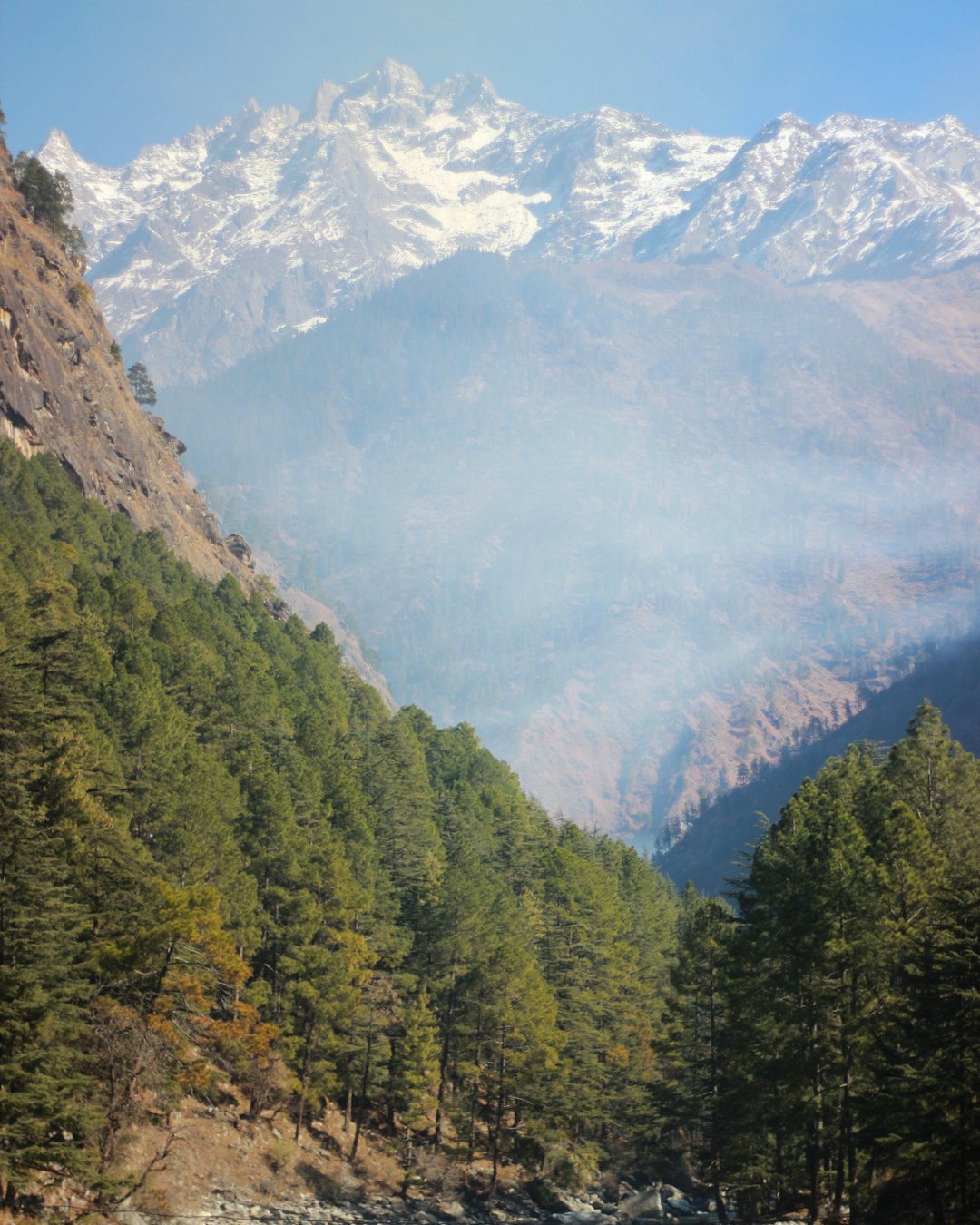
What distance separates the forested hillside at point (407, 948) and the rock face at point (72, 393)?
14439mm

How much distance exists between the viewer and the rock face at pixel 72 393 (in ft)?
332

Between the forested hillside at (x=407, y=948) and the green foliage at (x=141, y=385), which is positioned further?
the green foliage at (x=141, y=385)

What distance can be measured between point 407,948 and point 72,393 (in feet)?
249

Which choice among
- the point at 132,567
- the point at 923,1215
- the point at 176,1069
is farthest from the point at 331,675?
the point at 923,1215

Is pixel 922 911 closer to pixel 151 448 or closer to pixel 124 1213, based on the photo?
pixel 124 1213

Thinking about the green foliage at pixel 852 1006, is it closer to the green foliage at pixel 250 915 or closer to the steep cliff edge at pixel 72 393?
the green foliage at pixel 250 915

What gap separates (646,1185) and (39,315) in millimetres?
93000

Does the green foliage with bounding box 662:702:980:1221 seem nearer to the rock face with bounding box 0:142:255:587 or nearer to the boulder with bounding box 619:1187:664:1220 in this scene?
the boulder with bounding box 619:1187:664:1220

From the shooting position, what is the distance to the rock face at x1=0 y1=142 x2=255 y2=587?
332 ft

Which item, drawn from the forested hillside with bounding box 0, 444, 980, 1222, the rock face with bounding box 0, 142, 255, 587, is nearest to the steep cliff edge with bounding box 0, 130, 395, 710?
the rock face with bounding box 0, 142, 255, 587

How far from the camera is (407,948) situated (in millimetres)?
58594

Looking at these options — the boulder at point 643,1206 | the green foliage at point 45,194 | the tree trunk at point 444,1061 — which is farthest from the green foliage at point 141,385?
the boulder at point 643,1206

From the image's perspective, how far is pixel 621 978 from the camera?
223ft

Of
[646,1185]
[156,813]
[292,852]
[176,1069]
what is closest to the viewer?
[176,1069]
